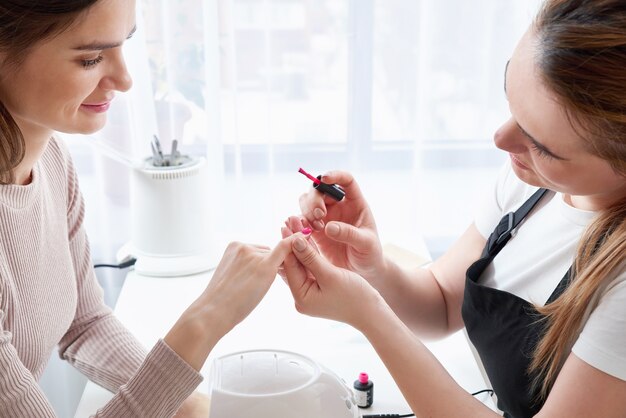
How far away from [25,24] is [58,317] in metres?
0.45

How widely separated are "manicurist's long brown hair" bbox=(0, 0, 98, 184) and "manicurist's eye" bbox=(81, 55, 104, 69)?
0.06m

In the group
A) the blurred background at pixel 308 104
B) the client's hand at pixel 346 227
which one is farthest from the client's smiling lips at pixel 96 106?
the blurred background at pixel 308 104

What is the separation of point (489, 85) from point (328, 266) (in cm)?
103

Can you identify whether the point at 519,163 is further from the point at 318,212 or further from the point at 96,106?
the point at 96,106

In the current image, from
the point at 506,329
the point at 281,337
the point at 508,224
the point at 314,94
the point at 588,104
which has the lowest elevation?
the point at 281,337

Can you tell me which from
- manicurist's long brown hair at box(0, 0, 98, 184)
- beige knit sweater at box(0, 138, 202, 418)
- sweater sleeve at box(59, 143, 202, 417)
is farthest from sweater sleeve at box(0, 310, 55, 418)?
manicurist's long brown hair at box(0, 0, 98, 184)

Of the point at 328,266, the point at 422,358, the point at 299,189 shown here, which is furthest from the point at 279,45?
the point at 422,358

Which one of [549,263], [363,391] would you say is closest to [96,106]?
[363,391]

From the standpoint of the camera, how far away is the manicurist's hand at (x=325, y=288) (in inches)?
41.0

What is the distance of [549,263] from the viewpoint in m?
1.10

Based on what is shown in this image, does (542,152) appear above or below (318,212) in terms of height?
above

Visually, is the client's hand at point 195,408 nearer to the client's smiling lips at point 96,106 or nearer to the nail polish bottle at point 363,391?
the nail polish bottle at point 363,391

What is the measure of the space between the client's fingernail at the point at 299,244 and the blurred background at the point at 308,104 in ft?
2.44

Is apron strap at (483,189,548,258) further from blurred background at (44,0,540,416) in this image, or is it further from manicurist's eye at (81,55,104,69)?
manicurist's eye at (81,55,104,69)
